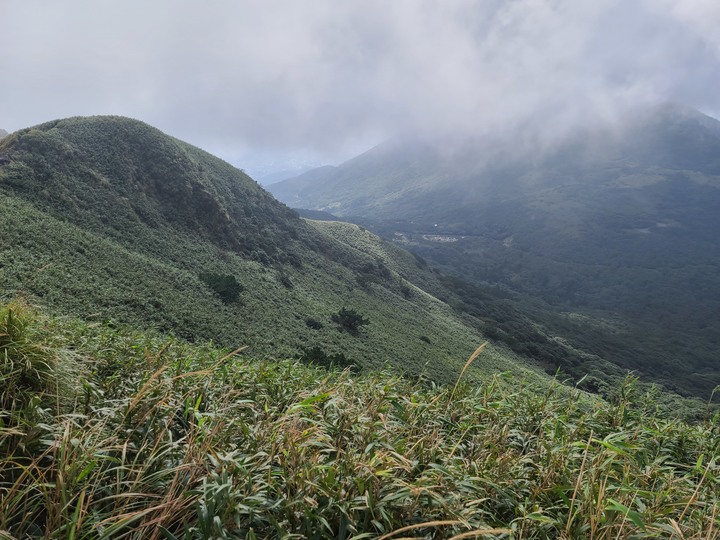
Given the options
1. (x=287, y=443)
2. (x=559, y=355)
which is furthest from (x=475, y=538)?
(x=559, y=355)

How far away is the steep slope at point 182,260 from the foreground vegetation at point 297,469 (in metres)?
18.0

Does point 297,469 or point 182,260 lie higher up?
point 297,469

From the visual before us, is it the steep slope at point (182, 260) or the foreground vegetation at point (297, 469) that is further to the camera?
the steep slope at point (182, 260)

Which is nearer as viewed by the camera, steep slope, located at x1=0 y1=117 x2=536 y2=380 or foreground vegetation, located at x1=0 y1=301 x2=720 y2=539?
foreground vegetation, located at x1=0 y1=301 x2=720 y2=539

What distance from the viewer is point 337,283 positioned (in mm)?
51406

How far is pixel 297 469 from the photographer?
256cm

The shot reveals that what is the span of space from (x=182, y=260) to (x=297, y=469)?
38.1 m

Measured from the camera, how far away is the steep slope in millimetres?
24688

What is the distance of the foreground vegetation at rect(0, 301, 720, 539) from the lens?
2262 mm

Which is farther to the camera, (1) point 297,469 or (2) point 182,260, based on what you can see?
(2) point 182,260

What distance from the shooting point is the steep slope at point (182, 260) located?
2469 centimetres

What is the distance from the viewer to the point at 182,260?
119ft

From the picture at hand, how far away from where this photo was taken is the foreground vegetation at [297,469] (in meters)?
2.26

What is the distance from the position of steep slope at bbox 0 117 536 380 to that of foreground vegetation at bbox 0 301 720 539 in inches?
709
